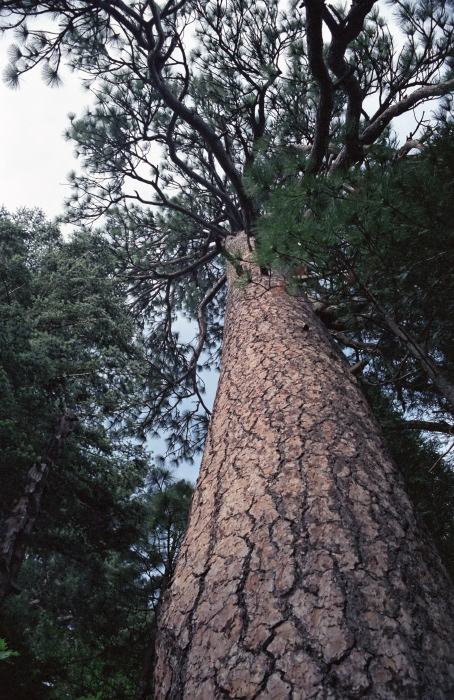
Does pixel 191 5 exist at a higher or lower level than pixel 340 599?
higher

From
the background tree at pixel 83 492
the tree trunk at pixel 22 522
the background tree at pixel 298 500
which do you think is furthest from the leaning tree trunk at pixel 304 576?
the background tree at pixel 83 492

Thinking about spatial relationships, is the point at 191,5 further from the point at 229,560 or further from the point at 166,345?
the point at 229,560

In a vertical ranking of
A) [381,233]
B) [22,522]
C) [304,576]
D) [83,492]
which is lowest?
[304,576]

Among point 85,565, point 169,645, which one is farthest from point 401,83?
point 85,565

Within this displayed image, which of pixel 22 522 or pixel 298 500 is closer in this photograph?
pixel 298 500

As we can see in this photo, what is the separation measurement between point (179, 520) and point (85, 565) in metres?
2.39

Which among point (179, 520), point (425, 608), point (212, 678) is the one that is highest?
point (179, 520)

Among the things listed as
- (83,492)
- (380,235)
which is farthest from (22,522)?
(380,235)

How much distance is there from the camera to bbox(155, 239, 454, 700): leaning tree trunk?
0.89 m

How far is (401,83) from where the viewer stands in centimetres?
390

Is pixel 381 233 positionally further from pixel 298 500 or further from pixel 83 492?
pixel 83 492

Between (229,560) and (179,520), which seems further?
(179,520)

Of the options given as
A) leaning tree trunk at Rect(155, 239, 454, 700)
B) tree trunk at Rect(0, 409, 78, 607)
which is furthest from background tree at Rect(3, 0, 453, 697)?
tree trunk at Rect(0, 409, 78, 607)

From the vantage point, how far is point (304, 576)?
42.7 inches
